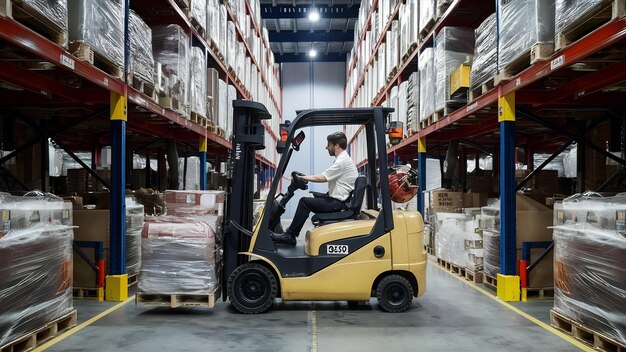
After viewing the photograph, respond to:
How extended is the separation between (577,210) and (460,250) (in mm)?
3471

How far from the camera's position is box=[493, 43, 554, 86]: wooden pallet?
4852 mm

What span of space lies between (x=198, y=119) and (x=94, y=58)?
362cm

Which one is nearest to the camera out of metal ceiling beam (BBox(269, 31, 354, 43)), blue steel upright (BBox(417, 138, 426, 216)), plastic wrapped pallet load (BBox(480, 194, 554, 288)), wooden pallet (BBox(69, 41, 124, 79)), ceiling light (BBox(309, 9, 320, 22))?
wooden pallet (BBox(69, 41, 124, 79))

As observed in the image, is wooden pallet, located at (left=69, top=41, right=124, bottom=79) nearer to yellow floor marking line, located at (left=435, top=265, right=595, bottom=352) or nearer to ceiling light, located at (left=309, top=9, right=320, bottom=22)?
yellow floor marking line, located at (left=435, top=265, right=595, bottom=352)

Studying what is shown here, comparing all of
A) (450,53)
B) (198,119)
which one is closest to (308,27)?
(198,119)

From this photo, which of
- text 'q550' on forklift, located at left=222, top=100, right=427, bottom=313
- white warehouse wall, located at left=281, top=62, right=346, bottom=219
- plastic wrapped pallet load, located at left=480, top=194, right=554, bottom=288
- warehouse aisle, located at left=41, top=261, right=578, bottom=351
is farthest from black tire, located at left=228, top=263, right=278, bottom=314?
white warehouse wall, located at left=281, top=62, right=346, bottom=219

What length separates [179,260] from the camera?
5.04 m

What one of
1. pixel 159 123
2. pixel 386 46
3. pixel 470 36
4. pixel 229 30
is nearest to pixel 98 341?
pixel 159 123

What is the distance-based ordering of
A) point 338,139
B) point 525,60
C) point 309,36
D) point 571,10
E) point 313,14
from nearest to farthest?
point 571,10, point 525,60, point 338,139, point 313,14, point 309,36

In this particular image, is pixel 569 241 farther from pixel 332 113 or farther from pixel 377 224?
pixel 332 113

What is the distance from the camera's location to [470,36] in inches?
309

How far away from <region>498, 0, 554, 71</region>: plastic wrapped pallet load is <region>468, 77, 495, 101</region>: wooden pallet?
382mm

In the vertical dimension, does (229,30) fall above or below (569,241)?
above

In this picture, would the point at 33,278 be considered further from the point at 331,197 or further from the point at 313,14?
the point at 313,14
